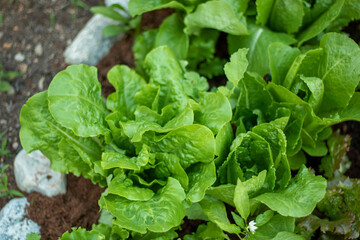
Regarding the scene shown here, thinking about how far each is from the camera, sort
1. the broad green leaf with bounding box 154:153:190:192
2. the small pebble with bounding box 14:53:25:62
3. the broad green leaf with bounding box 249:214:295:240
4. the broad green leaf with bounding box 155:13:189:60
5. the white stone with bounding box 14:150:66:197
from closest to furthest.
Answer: the broad green leaf with bounding box 249:214:295:240 < the broad green leaf with bounding box 154:153:190:192 < the white stone with bounding box 14:150:66:197 < the broad green leaf with bounding box 155:13:189:60 < the small pebble with bounding box 14:53:25:62

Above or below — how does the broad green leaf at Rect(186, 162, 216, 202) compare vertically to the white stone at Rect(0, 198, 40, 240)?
above

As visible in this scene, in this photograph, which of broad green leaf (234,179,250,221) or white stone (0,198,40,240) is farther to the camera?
white stone (0,198,40,240)

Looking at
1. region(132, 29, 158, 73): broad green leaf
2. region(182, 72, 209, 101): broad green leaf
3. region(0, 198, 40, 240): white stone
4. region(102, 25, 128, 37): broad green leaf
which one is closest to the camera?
region(0, 198, 40, 240): white stone

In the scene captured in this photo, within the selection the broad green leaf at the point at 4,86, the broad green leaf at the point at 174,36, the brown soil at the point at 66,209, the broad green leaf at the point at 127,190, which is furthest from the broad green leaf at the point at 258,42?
the broad green leaf at the point at 4,86

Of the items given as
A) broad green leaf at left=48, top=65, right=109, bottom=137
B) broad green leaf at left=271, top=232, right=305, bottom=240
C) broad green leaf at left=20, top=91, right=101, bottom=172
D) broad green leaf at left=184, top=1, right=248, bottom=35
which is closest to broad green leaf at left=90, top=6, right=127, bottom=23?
broad green leaf at left=184, top=1, right=248, bottom=35

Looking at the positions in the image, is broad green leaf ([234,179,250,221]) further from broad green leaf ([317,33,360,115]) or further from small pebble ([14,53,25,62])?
small pebble ([14,53,25,62])

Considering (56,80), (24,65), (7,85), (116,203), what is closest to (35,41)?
(24,65)
